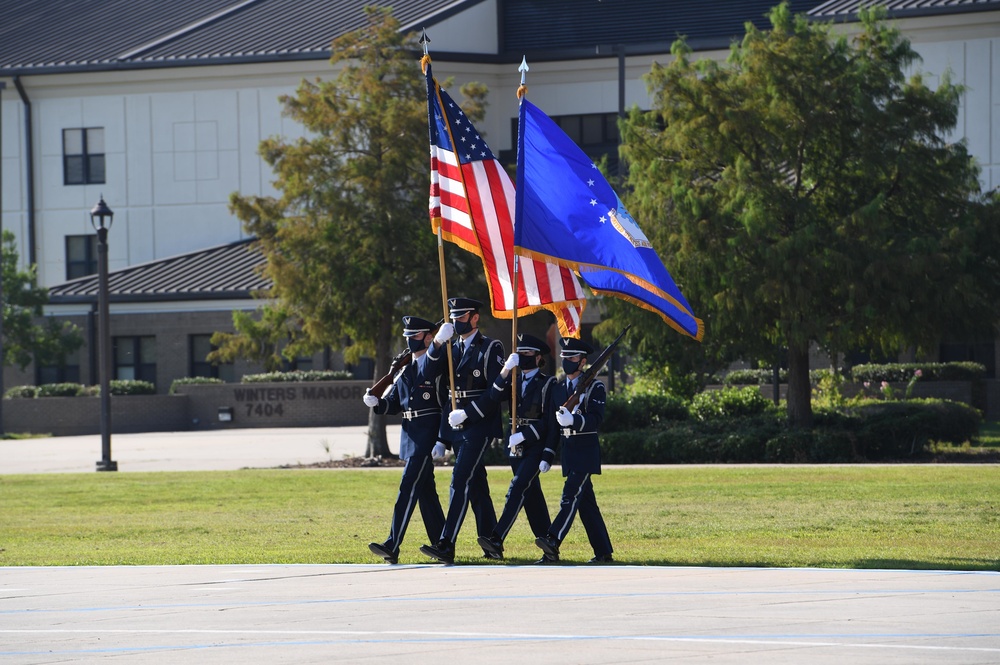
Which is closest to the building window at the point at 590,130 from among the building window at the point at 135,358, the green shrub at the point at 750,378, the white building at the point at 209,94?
the white building at the point at 209,94

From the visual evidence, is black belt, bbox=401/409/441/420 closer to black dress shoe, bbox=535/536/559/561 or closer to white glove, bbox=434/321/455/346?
white glove, bbox=434/321/455/346

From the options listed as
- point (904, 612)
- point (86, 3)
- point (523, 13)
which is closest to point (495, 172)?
point (904, 612)

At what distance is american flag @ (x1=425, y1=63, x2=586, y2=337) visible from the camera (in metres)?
13.3

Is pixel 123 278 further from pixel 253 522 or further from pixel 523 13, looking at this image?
pixel 253 522

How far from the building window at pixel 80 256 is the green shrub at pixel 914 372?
2697 cm

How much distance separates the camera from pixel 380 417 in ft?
90.1

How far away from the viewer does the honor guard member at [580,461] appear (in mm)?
12265

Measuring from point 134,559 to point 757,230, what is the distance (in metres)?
13.3

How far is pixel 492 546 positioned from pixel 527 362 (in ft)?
5.07

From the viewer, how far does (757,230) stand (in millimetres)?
23875

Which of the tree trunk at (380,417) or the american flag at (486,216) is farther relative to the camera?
the tree trunk at (380,417)

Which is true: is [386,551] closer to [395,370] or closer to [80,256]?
[395,370]

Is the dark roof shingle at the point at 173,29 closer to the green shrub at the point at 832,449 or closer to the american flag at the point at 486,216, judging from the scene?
the green shrub at the point at 832,449

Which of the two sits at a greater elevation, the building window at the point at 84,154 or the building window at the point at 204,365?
the building window at the point at 84,154
